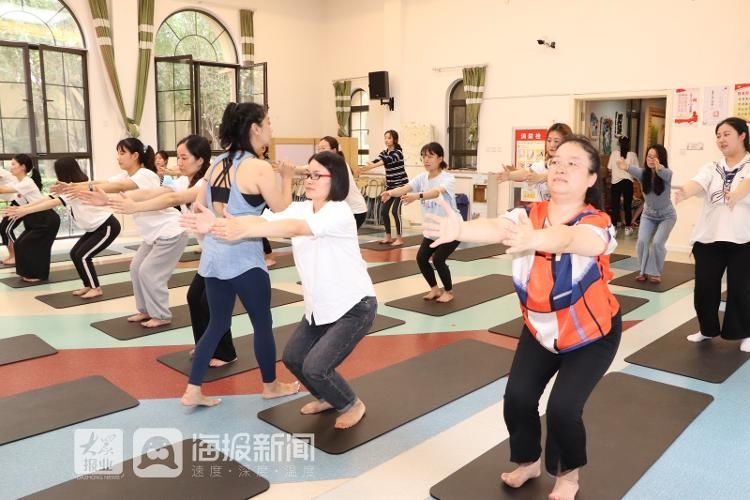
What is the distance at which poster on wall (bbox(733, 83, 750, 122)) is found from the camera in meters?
7.05

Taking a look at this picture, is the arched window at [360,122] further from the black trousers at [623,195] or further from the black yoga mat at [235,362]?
the black yoga mat at [235,362]

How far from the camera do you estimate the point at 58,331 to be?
4.47 m

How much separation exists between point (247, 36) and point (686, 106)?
679cm

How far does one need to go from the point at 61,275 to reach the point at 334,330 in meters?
4.81

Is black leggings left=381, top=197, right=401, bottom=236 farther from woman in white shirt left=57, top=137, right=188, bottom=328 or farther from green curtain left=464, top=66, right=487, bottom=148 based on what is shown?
woman in white shirt left=57, top=137, right=188, bottom=328

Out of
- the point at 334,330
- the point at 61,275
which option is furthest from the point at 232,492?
the point at 61,275

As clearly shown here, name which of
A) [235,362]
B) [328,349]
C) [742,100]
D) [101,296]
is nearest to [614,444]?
[328,349]

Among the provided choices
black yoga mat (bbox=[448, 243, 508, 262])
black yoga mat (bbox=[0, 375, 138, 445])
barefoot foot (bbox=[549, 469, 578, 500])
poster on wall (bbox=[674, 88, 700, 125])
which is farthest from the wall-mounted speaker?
barefoot foot (bbox=[549, 469, 578, 500])

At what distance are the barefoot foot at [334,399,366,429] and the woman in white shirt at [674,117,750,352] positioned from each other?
90.5 inches

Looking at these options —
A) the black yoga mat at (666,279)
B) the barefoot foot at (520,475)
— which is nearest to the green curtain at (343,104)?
the black yoga mat at (666,279)

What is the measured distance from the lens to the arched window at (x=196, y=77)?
30.3 ft

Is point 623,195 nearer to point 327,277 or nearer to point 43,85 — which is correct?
point 327,277

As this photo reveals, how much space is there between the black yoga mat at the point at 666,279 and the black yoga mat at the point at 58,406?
14.9 feet

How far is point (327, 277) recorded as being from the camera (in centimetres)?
259
